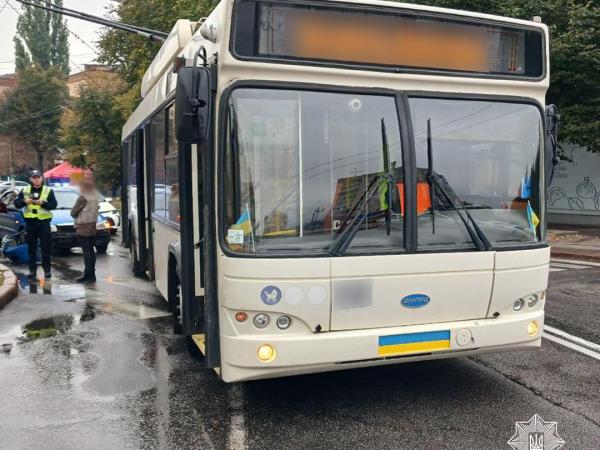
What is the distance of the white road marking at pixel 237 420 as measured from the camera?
162 inches

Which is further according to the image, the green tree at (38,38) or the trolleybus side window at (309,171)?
the green tree at (38,38)

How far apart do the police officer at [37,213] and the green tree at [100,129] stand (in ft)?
65.3

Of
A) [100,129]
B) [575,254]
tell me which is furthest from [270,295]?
[100,129]

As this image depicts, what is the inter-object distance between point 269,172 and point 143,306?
5064mm

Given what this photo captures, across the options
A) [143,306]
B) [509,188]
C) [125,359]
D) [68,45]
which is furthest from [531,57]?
[68,45]

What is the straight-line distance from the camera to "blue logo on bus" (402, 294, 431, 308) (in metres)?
4.36

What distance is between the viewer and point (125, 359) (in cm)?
606

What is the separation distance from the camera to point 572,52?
16672 mm

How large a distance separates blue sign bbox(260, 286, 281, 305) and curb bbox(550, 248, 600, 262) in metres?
11.9

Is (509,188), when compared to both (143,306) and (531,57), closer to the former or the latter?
(531,57)

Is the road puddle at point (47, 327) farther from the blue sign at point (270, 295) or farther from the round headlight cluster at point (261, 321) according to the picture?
the blue sign at point (270, 295)

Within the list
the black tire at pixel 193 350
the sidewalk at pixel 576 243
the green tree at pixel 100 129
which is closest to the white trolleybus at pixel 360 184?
the black tire at pixel 193 350

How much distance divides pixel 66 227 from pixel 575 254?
11.6 meters

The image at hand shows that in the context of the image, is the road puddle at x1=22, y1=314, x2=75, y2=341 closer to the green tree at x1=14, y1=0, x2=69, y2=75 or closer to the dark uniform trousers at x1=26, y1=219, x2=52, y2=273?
the dark uniform trousers at x1=26, y1=219, x2=52, y2=273
